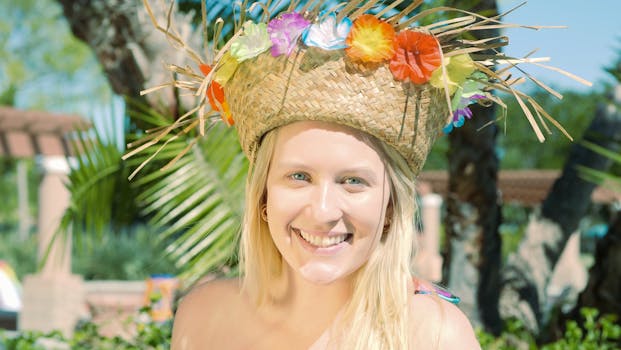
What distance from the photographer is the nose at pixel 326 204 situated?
1721mm

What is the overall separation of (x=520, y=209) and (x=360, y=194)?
927 inches

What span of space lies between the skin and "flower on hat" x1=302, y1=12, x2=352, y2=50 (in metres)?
0.17

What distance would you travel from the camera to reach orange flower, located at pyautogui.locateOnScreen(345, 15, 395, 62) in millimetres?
1684

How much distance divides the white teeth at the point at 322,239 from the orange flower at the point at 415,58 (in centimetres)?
36

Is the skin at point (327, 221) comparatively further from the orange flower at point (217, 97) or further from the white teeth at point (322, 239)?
the orange flower at point (217, 97)

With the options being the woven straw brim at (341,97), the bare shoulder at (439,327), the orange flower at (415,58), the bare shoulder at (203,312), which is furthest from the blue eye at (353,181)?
the bare shoulder at (203,312)

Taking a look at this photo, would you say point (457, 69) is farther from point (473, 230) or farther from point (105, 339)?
point (473, 230)

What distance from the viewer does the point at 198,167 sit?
361 centimetres

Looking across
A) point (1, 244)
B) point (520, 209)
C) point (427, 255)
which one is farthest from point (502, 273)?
point (520, 209)

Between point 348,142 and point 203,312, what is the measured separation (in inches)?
26.1

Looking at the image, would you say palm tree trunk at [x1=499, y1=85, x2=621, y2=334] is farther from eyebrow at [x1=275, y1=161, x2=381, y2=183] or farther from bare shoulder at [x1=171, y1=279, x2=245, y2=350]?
eyebrow at [x1=275, y1=161, x2=381, y2=183]

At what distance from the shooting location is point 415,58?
171 cm

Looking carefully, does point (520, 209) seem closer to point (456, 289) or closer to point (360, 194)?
point (456, 289)

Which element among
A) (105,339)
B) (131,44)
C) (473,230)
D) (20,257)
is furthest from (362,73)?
(20,257)
